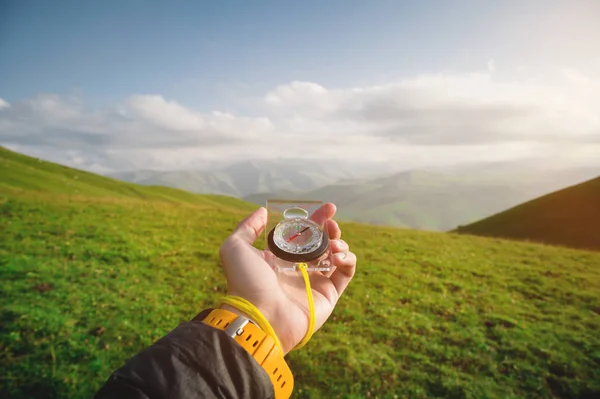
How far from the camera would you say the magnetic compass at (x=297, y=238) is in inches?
153

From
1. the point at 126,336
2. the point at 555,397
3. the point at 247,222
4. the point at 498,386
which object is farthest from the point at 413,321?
the point at 247,222

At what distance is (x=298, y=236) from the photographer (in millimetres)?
4172

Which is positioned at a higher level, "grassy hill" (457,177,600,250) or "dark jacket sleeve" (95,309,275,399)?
"dark jacket sleeve" (95,309,275,399)

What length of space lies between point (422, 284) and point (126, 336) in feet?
39.1

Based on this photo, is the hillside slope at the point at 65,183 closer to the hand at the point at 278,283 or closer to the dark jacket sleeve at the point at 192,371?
the hand at the point at 278,283

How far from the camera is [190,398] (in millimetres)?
2111

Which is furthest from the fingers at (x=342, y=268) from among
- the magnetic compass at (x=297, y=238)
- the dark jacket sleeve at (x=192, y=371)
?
the dark jacket sleeve at (x=192, y=371)

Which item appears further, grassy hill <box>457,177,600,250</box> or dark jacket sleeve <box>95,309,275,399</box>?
grassy hill <box>457,177,600,250</box>

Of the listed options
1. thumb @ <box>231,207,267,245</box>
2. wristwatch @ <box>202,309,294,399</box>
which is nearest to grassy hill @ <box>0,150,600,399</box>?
thumb @ <box>231,207,267,245</box>

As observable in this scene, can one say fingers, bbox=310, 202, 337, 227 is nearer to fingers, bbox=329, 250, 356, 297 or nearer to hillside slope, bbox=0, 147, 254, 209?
fingers, bbox=329, 250, 356, 297

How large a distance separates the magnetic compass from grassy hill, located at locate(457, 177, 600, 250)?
52.5 m

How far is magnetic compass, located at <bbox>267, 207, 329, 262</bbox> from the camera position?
3.88m

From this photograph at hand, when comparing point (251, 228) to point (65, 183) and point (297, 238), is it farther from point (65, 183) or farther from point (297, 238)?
point (65, 183)

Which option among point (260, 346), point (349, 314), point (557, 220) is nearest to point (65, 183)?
point (349, 314)
